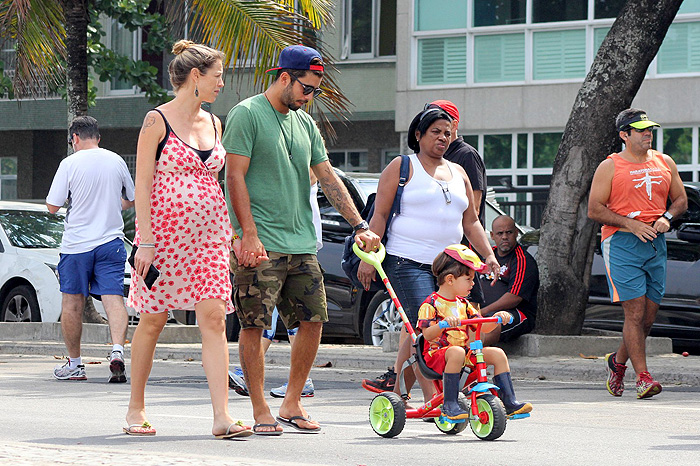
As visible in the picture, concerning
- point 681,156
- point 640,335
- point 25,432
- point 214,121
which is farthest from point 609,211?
point 681,156

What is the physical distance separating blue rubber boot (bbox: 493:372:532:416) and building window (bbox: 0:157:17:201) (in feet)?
93.8

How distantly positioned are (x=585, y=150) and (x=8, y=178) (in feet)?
79.1

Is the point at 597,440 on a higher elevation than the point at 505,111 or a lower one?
lower

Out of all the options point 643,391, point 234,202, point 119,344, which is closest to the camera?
point 234,202

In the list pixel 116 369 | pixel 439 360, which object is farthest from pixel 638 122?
pixel 116 369

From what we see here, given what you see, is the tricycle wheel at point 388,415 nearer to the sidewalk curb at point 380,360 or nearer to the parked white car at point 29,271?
the sidewalk curb at point 380,360

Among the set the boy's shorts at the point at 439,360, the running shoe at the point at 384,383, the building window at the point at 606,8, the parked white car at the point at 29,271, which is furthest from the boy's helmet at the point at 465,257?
the building window at the point at 606,8

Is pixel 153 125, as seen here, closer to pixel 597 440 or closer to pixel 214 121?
pixel 214 121

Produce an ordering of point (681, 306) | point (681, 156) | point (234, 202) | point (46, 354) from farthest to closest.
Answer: point (681, 156)
point (46, 354)
point (681, 306)
point (234, 202)

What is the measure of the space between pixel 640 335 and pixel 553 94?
613 inches

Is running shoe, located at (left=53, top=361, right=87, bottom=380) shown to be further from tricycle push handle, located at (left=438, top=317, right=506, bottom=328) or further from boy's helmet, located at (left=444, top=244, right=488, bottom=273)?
tricycle push handle, located at (left=438, top=317, right=506, bottom=328)

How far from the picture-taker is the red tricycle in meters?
6.80

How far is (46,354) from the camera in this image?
13656 mm

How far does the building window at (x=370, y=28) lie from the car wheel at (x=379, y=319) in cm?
1492
